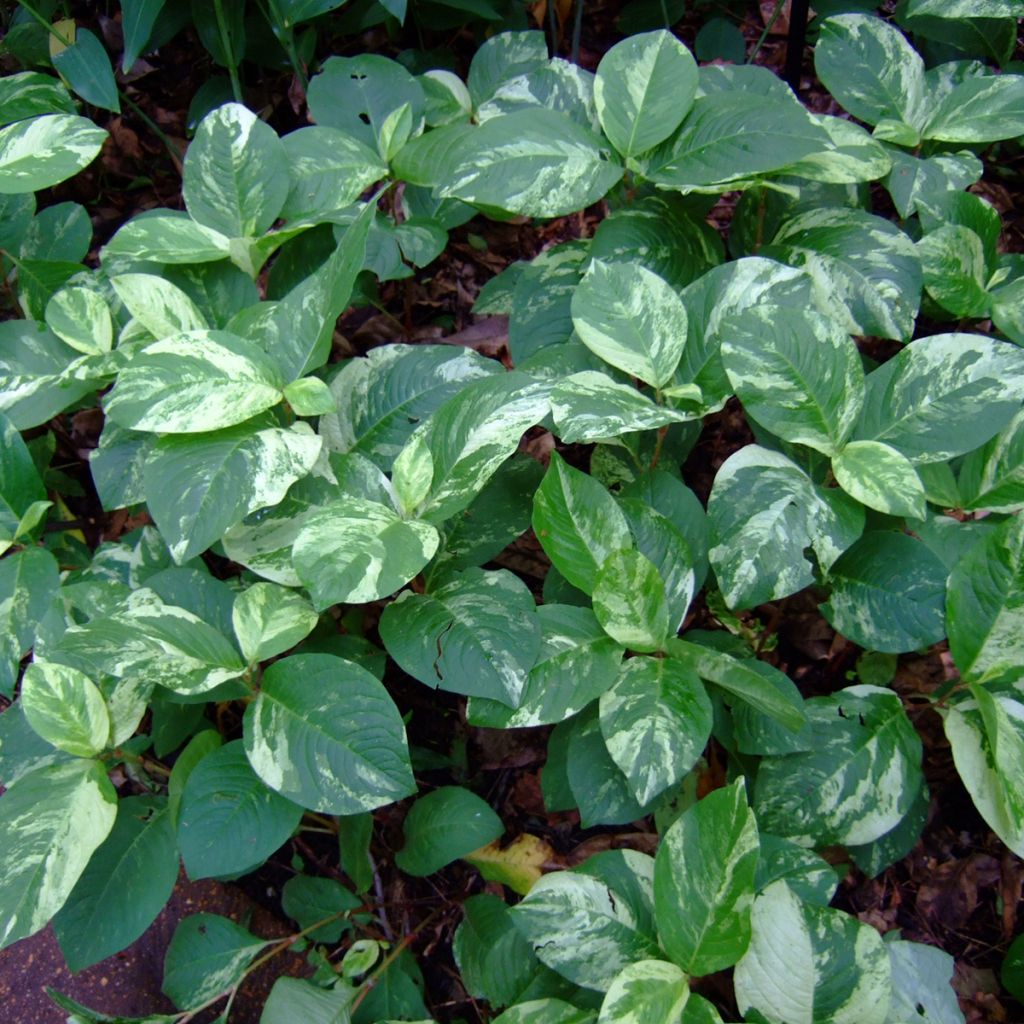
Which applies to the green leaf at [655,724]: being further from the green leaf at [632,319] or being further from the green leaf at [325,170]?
the green leaf at [325,170]

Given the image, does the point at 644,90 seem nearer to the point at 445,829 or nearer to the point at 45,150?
the point at 45,150

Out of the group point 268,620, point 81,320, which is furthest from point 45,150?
point 268,620

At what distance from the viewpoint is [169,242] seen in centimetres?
150

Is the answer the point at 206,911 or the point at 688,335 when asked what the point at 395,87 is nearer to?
the point at 688,335

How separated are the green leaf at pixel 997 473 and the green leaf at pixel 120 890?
4.54 feet

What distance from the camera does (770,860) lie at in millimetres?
1214

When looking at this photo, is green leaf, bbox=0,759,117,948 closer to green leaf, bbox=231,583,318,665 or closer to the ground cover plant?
the ground cover plant

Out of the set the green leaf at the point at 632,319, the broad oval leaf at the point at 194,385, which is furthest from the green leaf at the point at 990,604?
the broad oval leaf at the point at 194,385

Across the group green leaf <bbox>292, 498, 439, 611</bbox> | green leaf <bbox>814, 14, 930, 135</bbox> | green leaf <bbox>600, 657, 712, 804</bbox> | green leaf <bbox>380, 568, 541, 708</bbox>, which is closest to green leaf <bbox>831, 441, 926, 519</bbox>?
green leaf <bbox>600, 657, 712, 804</bbox>

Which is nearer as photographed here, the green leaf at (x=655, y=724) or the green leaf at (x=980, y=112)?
the green leaf at (x=655, y=724)

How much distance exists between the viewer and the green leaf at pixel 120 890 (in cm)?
125

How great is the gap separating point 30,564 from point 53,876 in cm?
53

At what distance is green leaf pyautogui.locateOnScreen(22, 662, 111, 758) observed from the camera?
123 centimetres

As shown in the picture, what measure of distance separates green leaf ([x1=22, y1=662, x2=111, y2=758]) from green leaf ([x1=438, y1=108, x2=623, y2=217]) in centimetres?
95
